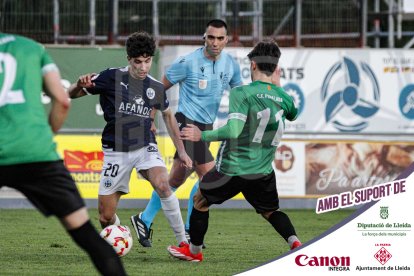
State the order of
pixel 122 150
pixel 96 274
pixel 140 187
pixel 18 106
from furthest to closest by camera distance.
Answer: pixel 140 187
pixel 122 150
pixel 96 274
pixel 18 106

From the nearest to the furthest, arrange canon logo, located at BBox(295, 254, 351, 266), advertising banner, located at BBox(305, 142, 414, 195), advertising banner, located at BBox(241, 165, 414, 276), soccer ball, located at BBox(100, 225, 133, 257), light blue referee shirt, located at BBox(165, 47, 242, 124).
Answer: advertising banner, located at BBox(241, 165, 414, 276) < canon logo, located at BBox(295, 254, 351, 266) < soccer ball, located at BBox(100, 225, 133, 257) < light blue referee shirt, located at BBox(165, 47, 242, 124) < advertising banner, located at BBox(305, 142, 414, 195)

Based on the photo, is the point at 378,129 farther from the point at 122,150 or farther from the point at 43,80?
the point at 43,80

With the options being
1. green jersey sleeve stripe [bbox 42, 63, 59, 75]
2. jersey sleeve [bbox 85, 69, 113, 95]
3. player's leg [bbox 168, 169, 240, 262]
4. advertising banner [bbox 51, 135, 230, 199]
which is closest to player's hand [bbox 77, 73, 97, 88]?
jersey sleeve [bbox 85, 69, 113, 95]

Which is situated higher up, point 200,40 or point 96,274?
point 200,40

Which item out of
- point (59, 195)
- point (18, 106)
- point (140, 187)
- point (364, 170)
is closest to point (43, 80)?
point (18, 106)

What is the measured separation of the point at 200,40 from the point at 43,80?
12.4 m

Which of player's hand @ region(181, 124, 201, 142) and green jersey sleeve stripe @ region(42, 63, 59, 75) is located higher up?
green jersey sleeve stripe @ region(42, 63, 59, 75)

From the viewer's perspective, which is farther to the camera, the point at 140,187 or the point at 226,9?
the point at 226,9

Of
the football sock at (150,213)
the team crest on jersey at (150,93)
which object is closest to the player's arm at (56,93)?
the team crest on jersey at (150,93)

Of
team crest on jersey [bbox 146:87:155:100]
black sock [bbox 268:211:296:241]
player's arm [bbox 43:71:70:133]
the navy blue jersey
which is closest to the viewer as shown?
player's arm [bbox 43:71:70:133]

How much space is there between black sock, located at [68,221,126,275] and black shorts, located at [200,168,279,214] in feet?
8.62

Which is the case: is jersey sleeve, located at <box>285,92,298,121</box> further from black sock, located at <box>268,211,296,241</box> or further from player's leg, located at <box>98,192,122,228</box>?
player's leg, located at <box>98,192,122,228</box>

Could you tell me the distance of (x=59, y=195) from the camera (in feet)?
20.6

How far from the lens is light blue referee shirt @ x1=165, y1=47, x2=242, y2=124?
37.2 feet
